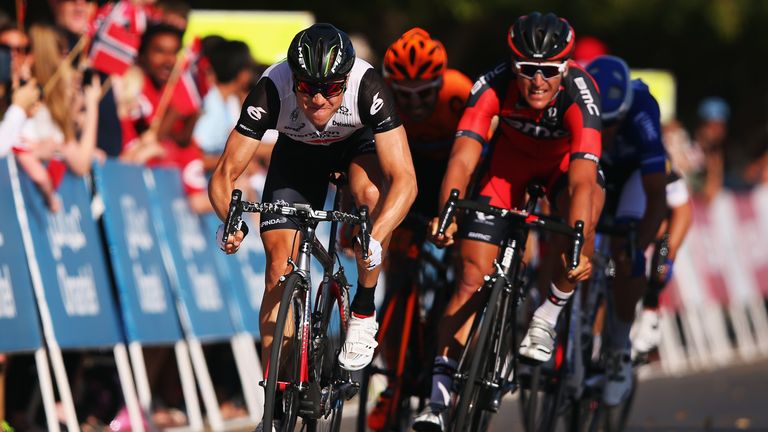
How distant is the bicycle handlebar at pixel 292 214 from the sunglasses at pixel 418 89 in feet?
7.08

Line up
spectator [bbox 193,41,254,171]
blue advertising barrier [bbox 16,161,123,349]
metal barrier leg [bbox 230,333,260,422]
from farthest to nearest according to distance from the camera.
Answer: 1. spectator [bbox 193,41,254,171]
2. metal barrier leg [bbox 230,333,260,422]
3. blue advertising barrier [bbox 16,161,123,349]

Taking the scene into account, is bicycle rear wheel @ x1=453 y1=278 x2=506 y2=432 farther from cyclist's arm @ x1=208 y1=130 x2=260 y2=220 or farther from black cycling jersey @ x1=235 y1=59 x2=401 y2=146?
cyclist's arm @ x1=208 y1=130 x2=260 y2=220

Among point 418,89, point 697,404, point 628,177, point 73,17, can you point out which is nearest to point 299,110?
point 418,89

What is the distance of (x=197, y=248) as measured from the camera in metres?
11.4

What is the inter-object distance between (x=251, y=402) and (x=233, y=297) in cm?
79

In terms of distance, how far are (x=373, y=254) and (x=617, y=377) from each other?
3.19 meters

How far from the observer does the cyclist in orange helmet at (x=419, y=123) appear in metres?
9.28

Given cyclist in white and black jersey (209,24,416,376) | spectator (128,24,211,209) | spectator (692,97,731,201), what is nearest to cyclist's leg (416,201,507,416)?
cyclist in white and black jersey (209,24,416,376)

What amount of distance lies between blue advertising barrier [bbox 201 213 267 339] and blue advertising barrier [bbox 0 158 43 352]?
2349 millimetres

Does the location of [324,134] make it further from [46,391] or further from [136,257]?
[136,257]

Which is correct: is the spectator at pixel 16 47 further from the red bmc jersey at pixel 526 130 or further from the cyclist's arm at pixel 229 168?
the red bmc jersey at pixel 526 130

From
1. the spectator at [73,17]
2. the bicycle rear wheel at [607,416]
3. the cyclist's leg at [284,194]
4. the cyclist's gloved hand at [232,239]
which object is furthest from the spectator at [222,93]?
the cyclist's gloved hand at [232,239]

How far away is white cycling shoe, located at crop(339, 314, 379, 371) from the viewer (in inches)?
307

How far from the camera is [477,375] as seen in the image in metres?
8.25
